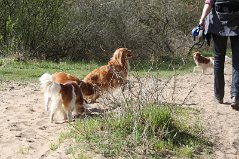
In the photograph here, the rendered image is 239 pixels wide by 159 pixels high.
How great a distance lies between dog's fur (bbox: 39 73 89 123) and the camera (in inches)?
273

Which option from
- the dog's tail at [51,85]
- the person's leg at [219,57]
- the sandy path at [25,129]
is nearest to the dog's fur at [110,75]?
the sandy path at [25,129]

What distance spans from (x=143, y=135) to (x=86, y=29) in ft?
52.4

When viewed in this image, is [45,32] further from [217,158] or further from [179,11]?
[217,158]

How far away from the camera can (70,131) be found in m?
6.05

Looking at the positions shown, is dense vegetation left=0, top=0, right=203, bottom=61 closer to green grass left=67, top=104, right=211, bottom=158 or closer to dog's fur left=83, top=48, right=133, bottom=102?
dog's fur left=83, top=48, right=133, bottom=102

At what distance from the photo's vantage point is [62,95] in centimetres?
702

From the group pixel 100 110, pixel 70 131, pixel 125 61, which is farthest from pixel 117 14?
pixel 70 131

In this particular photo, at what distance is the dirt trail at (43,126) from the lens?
18.4ft

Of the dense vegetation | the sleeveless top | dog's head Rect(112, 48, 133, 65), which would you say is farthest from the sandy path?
the dense vegetation

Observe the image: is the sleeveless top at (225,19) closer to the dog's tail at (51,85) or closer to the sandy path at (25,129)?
the dog's tail at (51,85)

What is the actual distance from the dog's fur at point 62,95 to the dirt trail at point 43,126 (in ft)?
0.82

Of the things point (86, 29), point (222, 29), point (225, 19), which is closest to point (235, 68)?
point (222, 29)

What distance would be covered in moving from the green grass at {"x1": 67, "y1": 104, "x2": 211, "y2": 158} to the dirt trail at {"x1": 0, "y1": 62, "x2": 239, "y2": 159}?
284 mm

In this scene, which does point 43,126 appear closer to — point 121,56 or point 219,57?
point 219,57
